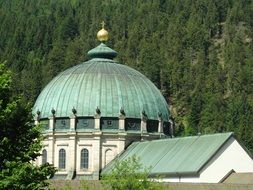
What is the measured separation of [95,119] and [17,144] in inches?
2059

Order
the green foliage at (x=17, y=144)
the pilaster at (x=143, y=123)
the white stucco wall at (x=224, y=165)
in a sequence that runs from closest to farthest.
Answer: the green foliage at (x=17, y=144), the white stucco wall at (x=224, y=165), the pilaster at (x=143, y=123)

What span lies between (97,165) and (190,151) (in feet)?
56.0

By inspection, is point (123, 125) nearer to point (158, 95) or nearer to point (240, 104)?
point (158, 95)

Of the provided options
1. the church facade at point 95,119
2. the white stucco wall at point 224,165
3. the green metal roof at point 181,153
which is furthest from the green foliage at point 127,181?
the church facade at point 95,119

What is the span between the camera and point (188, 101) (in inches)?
7456

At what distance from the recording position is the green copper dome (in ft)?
303

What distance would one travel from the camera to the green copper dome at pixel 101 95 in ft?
303

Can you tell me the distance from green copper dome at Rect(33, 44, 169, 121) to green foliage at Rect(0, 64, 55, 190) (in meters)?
52.0

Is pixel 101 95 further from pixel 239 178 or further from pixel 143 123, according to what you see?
pixel 239 178

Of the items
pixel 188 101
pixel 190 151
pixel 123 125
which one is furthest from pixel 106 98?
pixel 188 101

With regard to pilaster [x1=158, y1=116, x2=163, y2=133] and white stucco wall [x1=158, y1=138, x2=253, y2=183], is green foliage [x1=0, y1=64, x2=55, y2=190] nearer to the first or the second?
white stucco wall [x1=158, y1=138, x2=253, y2=183]

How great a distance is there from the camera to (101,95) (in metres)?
93.2

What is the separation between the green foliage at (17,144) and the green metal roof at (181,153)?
109ft

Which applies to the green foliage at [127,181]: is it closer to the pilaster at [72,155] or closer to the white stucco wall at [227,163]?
the white stucco wall at [227,163]
